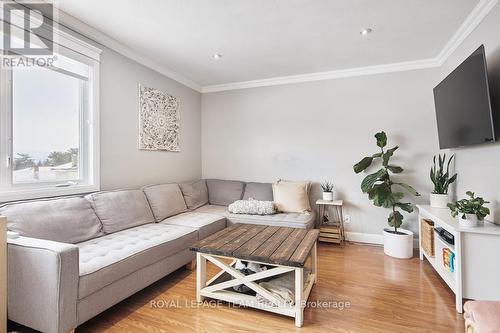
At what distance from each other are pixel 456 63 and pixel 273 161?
248cm

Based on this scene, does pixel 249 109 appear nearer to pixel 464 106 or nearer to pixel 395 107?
pixel 395 107

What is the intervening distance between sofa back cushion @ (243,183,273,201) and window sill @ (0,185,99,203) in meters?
1.97

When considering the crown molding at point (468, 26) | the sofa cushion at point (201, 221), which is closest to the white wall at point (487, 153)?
the crown molding at point (468, 26)

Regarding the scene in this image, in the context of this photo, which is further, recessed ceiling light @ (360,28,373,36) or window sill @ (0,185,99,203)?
recessed ceiling light @ (360,28,373,36)

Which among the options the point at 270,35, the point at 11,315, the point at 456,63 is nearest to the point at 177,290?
the point at 11,315

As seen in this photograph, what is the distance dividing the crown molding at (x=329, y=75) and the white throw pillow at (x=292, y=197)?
160 centimetres

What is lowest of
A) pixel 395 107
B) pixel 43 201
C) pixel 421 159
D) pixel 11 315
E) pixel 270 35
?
pixel 11 315

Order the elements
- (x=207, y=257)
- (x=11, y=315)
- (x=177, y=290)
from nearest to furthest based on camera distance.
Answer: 1. (x=11, y=315)
2. (x=207, y=257)
3. (x=177, y=290)

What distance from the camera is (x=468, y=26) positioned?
228 centimetres

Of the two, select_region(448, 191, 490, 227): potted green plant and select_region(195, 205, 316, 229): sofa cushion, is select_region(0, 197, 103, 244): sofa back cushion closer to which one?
select_region(195, 205, 316, 229): sofa cushion

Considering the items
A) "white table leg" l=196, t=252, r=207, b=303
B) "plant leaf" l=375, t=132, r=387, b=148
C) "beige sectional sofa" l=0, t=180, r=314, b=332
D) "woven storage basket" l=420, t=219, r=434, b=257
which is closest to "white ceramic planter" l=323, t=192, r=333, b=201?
"beige sectional sofa" l=0, t=180, r=314, b=332

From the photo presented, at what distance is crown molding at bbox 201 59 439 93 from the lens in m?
3.16

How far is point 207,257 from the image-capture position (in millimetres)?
1918

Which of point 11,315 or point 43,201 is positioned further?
point 43,201
